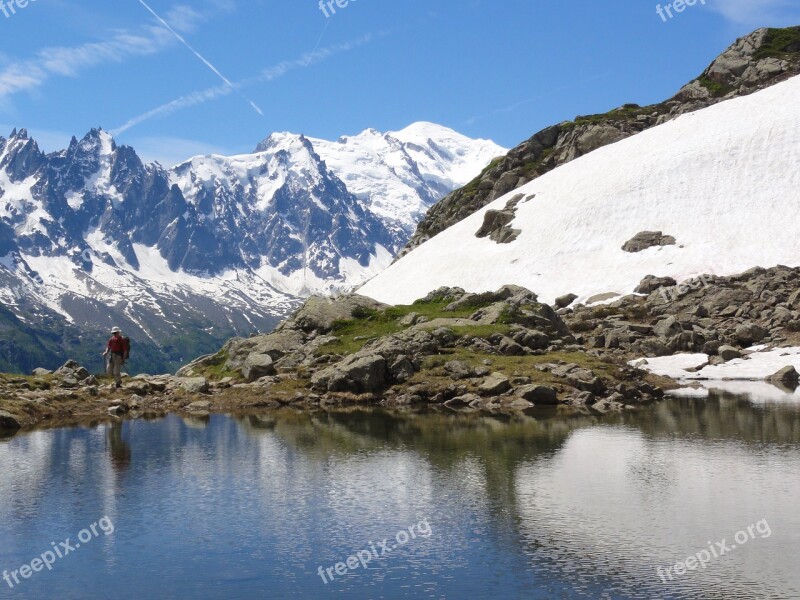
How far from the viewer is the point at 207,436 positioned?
51.1 meters

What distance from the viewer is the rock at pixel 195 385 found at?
225 feet

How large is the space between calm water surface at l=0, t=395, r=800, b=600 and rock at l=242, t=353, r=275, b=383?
62.6 ft

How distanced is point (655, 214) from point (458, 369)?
6537 cm

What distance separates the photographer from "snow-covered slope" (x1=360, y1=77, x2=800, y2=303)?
360 feet

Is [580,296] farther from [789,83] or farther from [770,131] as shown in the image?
[789,83]

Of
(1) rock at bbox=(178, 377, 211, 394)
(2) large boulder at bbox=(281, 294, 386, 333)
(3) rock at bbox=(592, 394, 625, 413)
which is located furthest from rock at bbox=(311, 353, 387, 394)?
(3) rock at bbox=(592, 394, 625, 413)

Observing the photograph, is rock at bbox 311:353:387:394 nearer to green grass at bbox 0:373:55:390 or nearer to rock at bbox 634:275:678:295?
green grass at bbox 0:373:55:390

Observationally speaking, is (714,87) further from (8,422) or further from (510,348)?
(8,422)

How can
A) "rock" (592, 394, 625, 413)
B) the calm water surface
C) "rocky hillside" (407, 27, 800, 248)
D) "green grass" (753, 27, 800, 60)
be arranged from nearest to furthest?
the calm water surface → "rock" (592, 394, 625, 413) → "rocky hillside" (407, 27, 800, 248) → "green grass" (753, 27, 800, 60)

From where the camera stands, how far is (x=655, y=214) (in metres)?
121

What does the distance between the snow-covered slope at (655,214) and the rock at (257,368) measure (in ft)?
162

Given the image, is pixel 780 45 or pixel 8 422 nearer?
pixel 8 422

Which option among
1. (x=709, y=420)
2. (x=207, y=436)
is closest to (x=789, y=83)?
(x=709, y=420)

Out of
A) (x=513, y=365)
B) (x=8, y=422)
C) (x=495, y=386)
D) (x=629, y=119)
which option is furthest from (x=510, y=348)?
(x=629, y=119)
